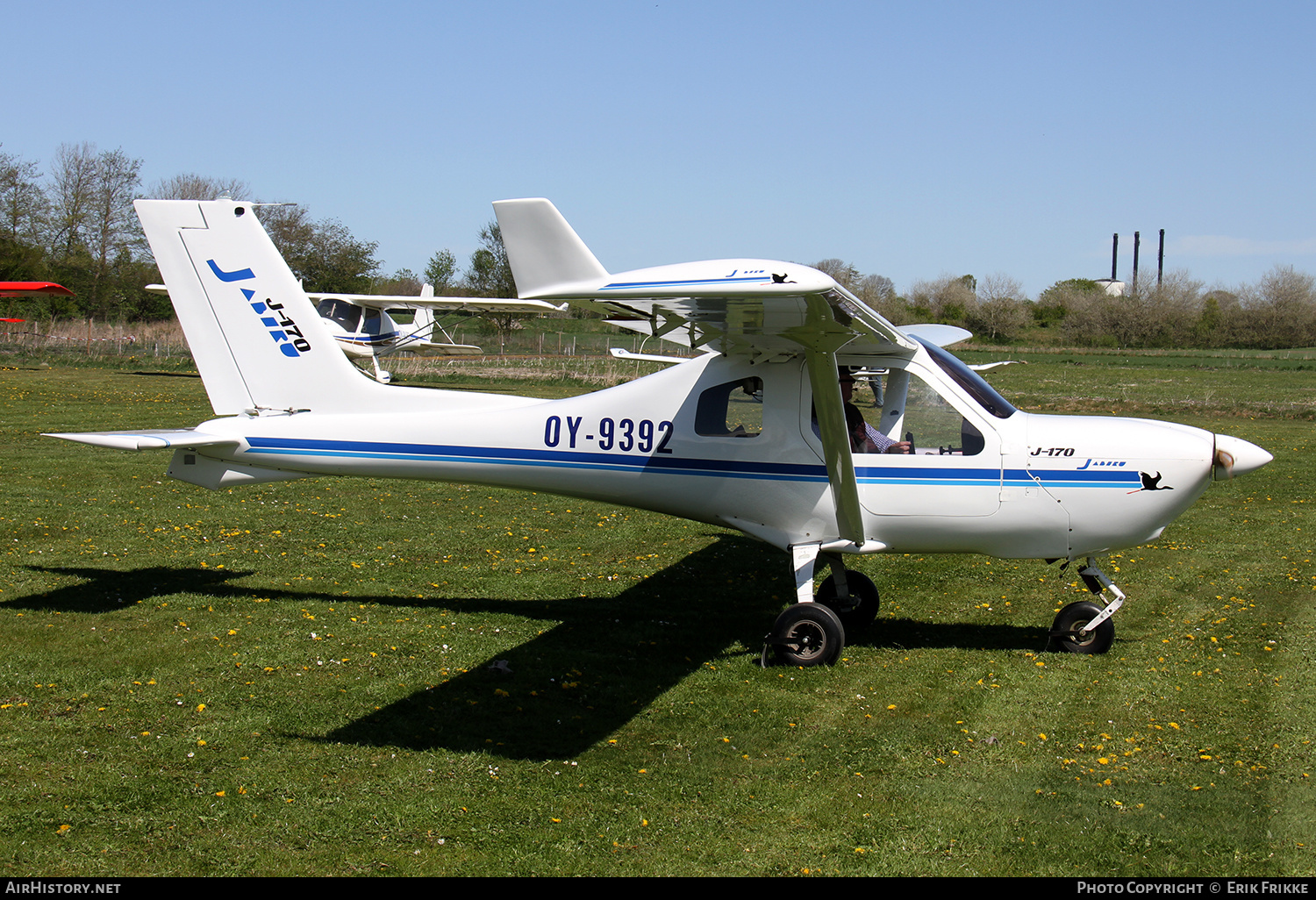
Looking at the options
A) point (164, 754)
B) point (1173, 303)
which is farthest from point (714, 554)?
point (1173, 303)

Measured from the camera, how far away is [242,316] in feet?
25.7

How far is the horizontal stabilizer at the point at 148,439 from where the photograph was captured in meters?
6.72

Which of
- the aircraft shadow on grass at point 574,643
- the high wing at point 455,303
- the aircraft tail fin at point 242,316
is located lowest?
the aircraft shadow on grass at point 574,643

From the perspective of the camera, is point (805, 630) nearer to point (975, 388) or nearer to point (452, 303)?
point (975, 388)

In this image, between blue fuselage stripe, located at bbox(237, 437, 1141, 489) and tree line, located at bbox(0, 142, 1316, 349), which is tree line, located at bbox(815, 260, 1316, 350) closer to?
tree line, located at bbox(0, 142, 1316, 349)

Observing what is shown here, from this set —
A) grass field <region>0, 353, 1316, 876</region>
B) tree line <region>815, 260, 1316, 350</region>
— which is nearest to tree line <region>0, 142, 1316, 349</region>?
tree line <region>815, 260, 1316, 350</region>

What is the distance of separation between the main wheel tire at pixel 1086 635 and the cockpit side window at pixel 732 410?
266 centimetres

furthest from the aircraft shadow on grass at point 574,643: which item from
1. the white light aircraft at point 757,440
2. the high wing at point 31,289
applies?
the high wing at point 31,289

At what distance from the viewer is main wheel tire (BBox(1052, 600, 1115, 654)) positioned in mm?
7312

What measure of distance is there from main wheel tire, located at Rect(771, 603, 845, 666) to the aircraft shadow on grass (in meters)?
0.42

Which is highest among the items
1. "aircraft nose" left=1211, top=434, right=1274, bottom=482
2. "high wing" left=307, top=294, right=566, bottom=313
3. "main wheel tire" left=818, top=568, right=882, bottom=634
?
"high wing" left=307, top=294, right=566, bottom=313

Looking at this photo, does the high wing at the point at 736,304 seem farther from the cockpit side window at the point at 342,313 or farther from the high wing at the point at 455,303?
the cockpit side window at the point at 342,313

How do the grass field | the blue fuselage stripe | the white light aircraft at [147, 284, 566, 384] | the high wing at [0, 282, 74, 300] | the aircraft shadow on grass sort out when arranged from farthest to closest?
the white light aircraft at [147, 284, 566, 384], the high wing at [0, 282, 74, 300], the blue fuselage stripe, the aircraft shadow on grass, the grass field

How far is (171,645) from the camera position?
7.02 m
